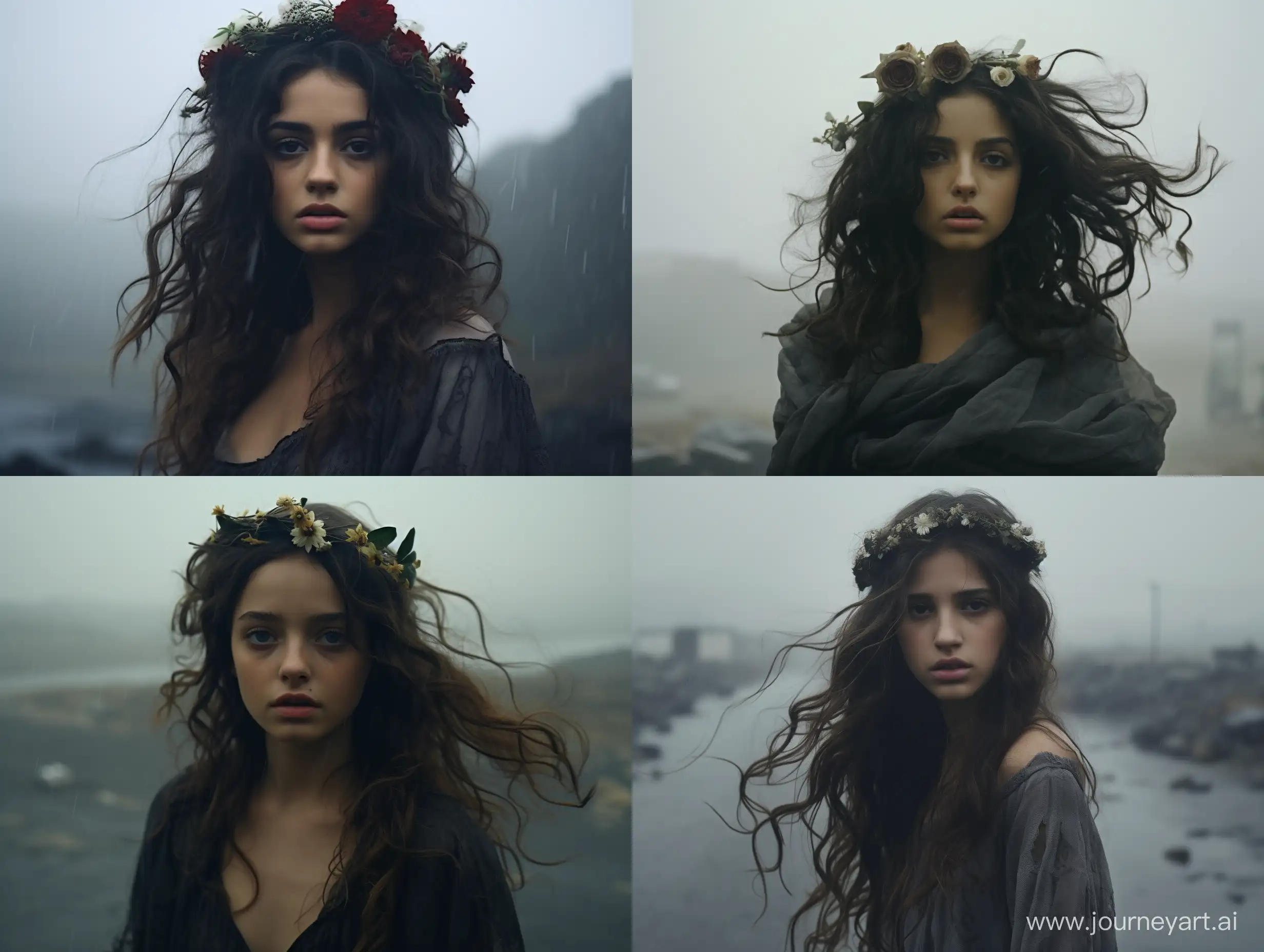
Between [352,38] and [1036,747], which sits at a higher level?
[352,38]

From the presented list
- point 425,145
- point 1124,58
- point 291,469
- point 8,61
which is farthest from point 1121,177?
point 8,61

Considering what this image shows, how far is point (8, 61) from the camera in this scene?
221cm

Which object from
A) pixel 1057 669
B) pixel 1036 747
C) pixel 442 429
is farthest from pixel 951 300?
pixel 442 429

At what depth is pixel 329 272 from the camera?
6.88 feet

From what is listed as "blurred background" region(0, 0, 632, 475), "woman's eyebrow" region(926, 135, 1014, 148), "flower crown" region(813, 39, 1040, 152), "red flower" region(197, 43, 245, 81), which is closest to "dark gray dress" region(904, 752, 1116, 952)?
"blurred background" region(0, 0, 632, 475)

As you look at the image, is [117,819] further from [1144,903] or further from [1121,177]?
[1121,177]

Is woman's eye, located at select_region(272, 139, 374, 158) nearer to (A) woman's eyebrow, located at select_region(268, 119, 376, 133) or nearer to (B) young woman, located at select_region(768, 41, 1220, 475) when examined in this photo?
(A) woman's eyebrow, located at select_region(268, 119, 376, 133)

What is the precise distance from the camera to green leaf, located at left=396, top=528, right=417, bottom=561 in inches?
84.7

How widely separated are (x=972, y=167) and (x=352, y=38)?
41.1 inches

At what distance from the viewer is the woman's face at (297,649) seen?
2.02 metres

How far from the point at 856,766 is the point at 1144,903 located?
56 cm

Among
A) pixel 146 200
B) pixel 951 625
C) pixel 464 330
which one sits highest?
pixel 146 200

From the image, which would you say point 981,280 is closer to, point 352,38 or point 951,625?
point 951,625

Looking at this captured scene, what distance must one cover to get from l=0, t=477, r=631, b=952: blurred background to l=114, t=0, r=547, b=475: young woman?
135 mm
